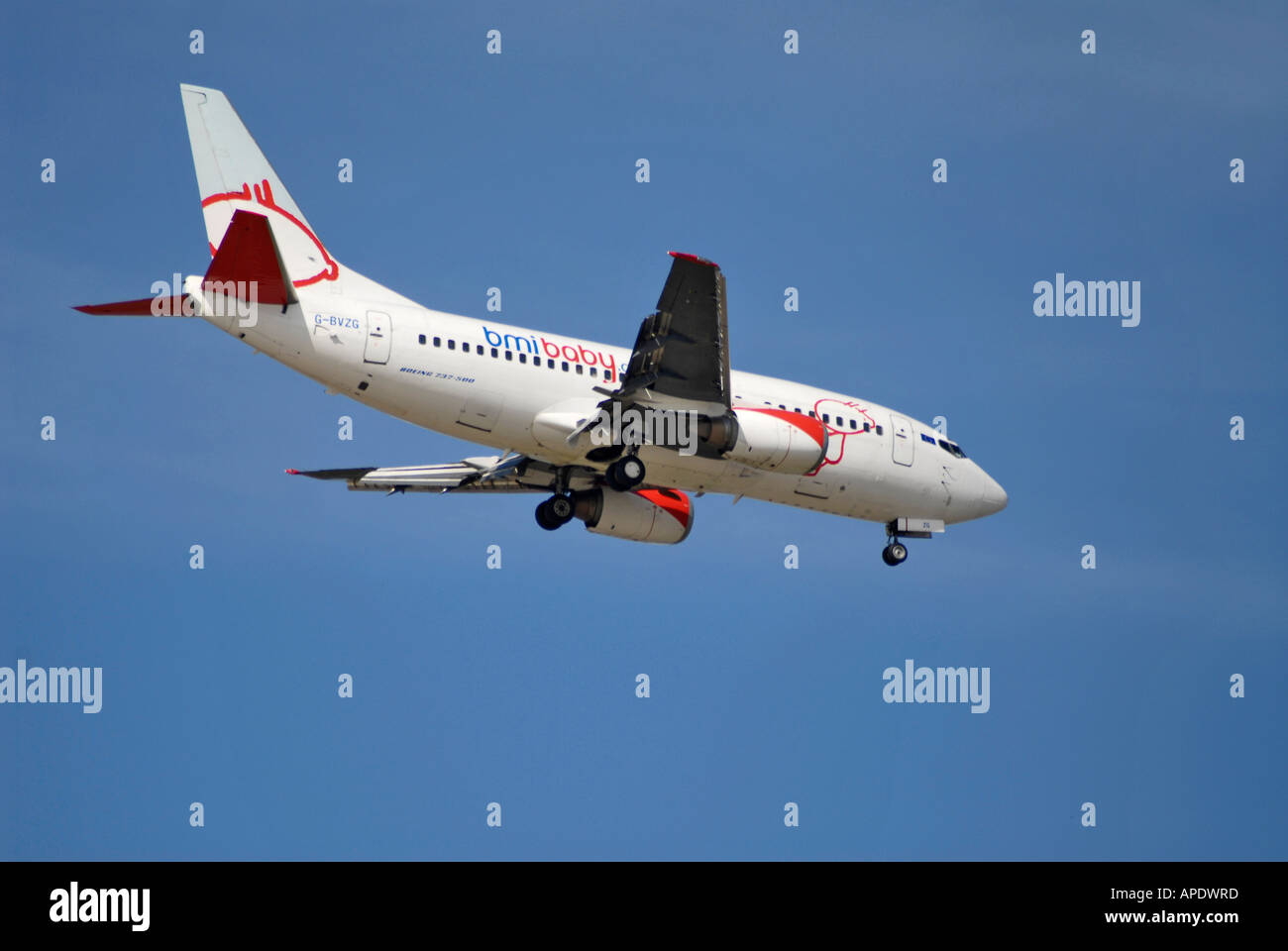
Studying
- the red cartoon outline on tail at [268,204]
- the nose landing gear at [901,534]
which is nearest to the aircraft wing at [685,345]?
the red cartoon outline on tail at [268,204]

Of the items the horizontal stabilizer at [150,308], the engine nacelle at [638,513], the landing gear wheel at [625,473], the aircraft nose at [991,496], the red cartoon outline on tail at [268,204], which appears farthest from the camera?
the aircraft nose at [991,496]

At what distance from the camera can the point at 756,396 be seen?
39.0 metres

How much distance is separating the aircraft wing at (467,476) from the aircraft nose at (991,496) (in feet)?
33.1

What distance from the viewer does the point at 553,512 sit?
40531 millimetres

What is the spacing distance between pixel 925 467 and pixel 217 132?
18214mm

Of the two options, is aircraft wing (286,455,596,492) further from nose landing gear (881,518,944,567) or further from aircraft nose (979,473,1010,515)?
aircraft nose (979,473,1010,515)

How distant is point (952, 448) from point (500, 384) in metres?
13.3

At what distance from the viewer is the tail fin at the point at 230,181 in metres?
35.4

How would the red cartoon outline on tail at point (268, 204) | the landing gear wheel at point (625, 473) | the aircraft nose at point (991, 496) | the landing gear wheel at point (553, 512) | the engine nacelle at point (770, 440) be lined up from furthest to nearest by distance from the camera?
the aircraft nose at point (991, 496) → the landing gear wheel at point (553, 512) → the landing gear wheel at point (625, 473) → the engine nacelle at point (770, 440) → the red cartoon outline on tail at point (268, 204)

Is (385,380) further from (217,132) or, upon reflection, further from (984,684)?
(984,684)

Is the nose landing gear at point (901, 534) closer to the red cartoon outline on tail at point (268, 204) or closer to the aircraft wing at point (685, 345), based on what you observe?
the aircraft wing at point (685, 345)

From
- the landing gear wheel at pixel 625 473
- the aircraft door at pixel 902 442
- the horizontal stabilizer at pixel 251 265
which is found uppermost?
the horizontal stabilizer at pixel 251 265
